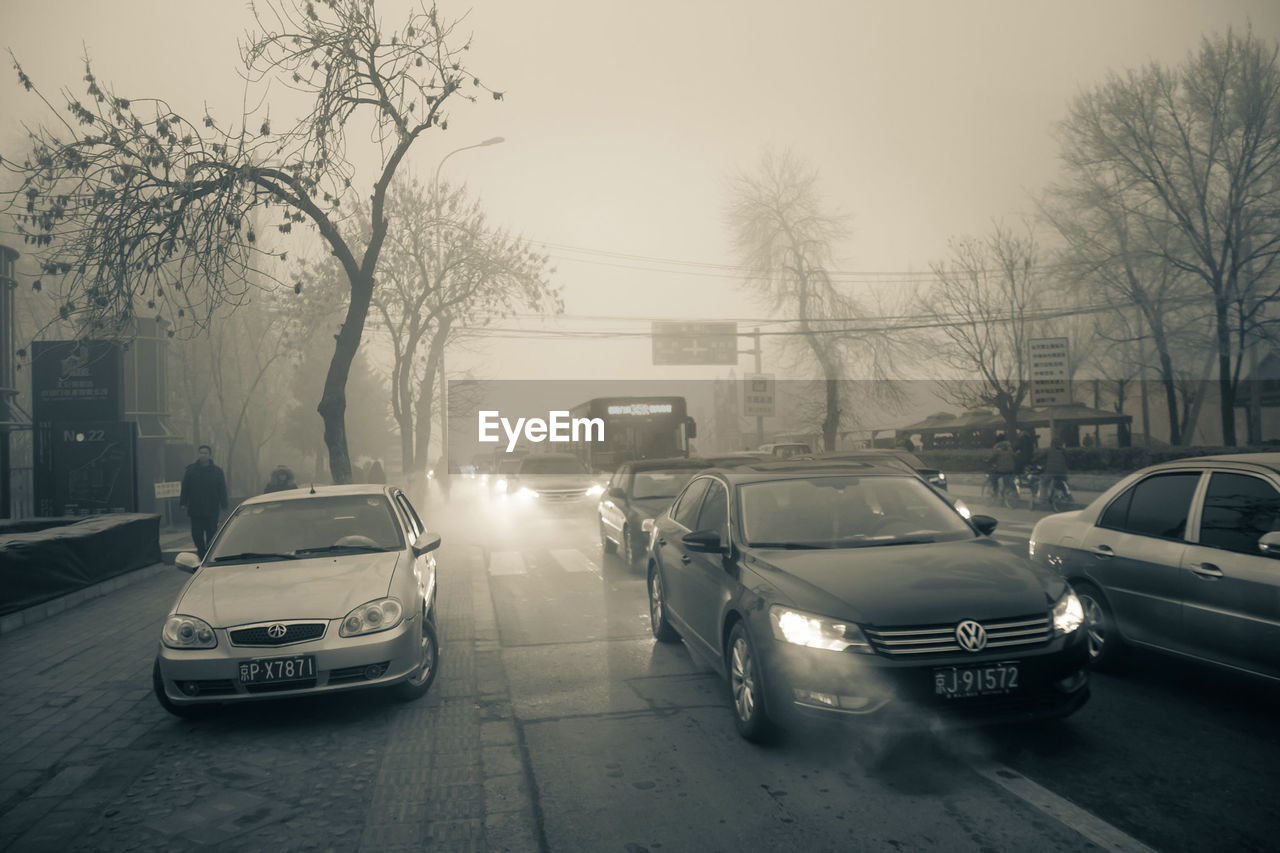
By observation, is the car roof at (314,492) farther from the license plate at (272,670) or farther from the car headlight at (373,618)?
the license plate at (272,670)

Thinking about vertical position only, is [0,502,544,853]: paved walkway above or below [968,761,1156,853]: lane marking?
below

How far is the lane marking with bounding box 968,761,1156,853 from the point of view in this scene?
372 centimetres

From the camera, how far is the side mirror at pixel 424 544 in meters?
7.17

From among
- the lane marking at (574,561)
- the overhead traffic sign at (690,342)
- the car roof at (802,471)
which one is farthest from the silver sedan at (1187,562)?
the overhead traffic sign at (690,342)

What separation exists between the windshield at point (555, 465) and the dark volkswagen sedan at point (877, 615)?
22308mm

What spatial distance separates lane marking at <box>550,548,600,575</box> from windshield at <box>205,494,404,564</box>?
5.68 meters

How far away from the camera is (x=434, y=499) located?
132 feet

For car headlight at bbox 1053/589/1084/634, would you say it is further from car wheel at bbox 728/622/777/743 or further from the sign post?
the sign post

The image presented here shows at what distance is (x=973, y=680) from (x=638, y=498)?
8766mm

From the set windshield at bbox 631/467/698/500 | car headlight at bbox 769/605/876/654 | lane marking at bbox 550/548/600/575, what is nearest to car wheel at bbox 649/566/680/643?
car headlight at bbox 769/605/876/654

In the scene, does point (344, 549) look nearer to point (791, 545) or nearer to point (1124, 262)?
point (791, 545)

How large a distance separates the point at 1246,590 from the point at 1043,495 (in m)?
20.5

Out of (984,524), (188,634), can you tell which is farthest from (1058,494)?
(188,634)

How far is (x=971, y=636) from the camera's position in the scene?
14.9 feet
